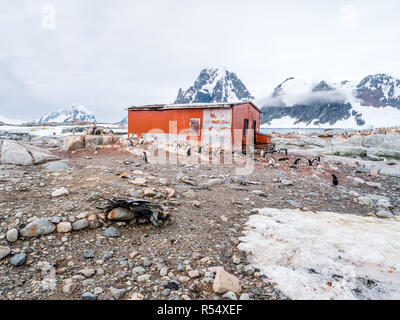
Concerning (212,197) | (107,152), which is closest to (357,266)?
(212,197)

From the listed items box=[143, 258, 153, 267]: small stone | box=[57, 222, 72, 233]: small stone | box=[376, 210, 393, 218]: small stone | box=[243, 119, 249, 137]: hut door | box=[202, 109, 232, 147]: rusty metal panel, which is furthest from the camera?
box=[243, 119, 249, 137]: hut door

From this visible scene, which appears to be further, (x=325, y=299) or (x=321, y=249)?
(x=321, y=249)

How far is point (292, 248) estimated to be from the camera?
3.65 m

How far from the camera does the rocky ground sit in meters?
2.56

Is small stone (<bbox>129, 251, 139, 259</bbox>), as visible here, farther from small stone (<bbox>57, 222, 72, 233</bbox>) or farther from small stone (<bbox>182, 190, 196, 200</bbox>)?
small stone (<bbox>182, 190, 196, 200</bbox>)

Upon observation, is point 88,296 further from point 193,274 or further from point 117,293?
point 193,274

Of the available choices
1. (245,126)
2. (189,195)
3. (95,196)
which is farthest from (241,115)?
(95,196)

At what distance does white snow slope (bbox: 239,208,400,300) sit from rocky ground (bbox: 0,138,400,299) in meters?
0.32

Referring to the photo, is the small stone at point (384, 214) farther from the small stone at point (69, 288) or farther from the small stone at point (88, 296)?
the small stone at point (69, 288)

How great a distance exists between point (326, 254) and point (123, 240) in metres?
3.31

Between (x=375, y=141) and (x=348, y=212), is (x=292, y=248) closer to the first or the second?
(x=348, y=212)

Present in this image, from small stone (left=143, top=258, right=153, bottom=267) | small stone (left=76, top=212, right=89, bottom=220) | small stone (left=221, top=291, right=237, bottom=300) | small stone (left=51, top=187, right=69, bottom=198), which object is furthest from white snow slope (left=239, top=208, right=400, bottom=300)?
small stone (left=51, top=187, right=69, bottom=198)

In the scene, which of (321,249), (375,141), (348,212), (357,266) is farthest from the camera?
(375,141)
